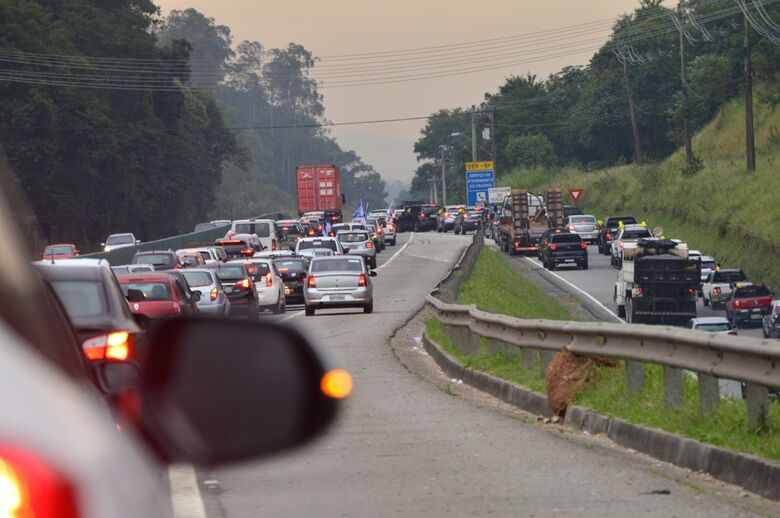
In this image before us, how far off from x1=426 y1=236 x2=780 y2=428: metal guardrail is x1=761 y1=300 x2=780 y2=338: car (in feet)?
83.6

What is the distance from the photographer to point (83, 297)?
759 cm

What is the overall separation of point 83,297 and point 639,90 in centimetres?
11561

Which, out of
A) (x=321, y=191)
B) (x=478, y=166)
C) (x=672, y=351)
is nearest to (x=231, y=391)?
(x=672, y=351)

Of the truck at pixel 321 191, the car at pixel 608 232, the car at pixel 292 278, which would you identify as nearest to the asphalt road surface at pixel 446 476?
the car at pixel 292 278

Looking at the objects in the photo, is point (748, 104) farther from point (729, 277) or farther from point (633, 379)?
point (633, 379)

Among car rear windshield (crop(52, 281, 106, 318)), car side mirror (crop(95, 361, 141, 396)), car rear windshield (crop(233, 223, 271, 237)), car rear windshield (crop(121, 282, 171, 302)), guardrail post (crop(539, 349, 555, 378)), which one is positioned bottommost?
car rear windshield (crop(233, 223, 271, 237))

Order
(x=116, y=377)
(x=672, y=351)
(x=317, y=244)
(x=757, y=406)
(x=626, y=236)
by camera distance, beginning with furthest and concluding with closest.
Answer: (x=626, y=236)
(x=317, y=244)
(x=672, y=351)
(x=757, y=406)
(x=116, y=377)

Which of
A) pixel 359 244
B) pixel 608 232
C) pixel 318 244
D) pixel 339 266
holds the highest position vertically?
Result: pixel 339 266

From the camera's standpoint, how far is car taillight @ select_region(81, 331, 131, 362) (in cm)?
598

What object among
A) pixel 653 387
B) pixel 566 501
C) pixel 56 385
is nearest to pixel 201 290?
pixel 653 387

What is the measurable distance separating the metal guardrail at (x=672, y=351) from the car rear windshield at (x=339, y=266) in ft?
60.5

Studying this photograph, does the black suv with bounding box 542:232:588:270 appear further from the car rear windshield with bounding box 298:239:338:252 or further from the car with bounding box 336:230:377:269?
the car rear windshield with bounding box 298:239:338:252

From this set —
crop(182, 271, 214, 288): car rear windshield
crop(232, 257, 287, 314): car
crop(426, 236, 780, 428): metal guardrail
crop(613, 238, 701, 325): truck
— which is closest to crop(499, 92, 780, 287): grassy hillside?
crop(613, 238, 701, 325): truck

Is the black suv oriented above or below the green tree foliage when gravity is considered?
below
